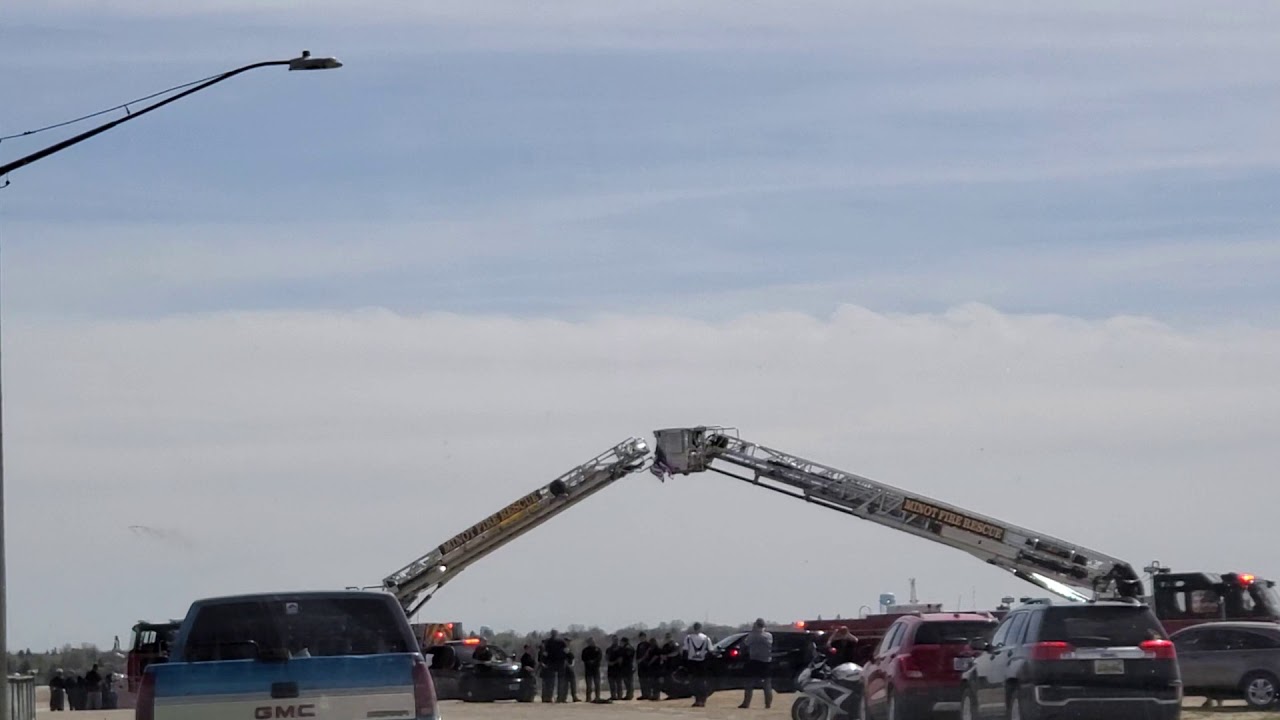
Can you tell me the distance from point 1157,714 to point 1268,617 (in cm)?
1620

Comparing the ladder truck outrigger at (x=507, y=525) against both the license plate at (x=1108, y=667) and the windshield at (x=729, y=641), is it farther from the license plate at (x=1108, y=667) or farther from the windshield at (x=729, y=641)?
the license plate at (x=1108, y=667)

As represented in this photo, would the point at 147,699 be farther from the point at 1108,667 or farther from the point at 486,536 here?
the point at 486,536

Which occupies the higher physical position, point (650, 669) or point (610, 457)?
point (610, 457)

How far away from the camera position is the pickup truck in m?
13.1

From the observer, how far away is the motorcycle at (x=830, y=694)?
1059 inches

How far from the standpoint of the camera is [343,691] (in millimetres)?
13305

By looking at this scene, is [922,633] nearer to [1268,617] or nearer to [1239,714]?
[1239,714]

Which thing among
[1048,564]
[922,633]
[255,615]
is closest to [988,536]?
[1048,564]

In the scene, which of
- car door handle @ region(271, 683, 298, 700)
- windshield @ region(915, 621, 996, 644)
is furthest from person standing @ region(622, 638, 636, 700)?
car door handle @ region(271, 683, 298, 700)

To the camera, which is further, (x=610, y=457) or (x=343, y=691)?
(x=610, y=457)

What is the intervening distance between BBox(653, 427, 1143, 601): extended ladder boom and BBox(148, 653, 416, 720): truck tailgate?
24709 millimetres

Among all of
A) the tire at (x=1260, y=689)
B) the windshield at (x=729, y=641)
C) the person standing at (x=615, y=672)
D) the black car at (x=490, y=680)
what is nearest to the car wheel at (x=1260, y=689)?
the tire at (x=1260, y=689)

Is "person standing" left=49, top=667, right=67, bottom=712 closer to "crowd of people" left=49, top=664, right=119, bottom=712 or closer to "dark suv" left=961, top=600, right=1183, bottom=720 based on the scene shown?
"crowd of people" left=49, top=664, right=119, bottom=712

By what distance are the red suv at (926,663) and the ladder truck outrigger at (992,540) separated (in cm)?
1195
